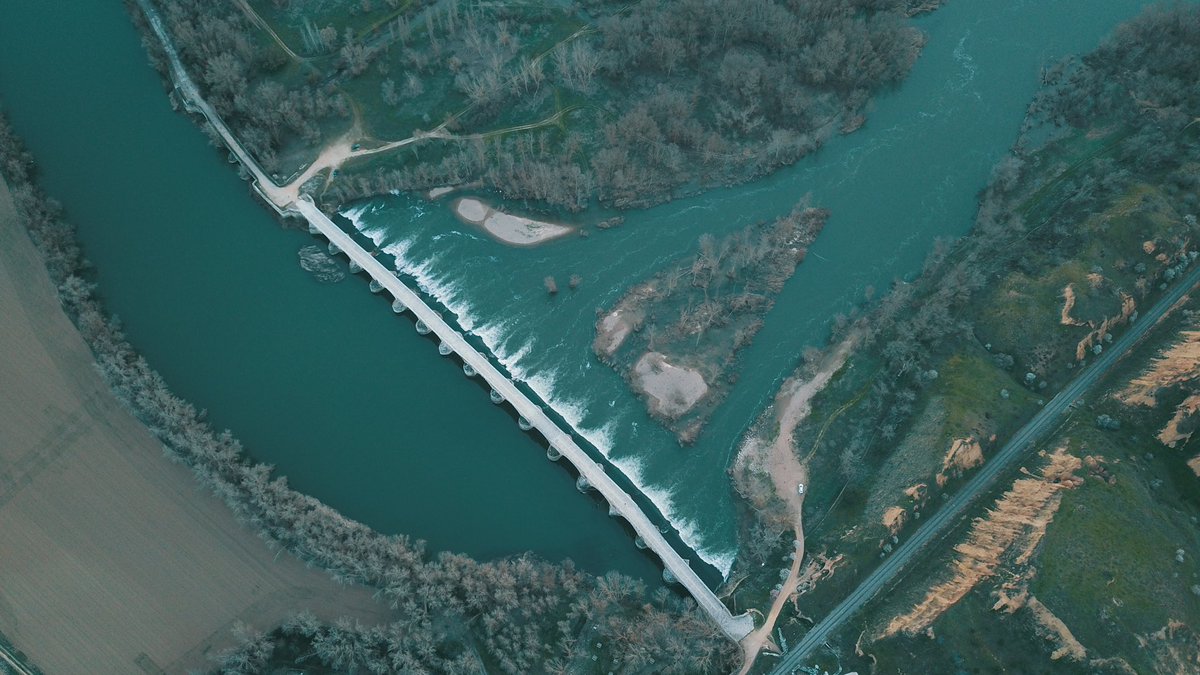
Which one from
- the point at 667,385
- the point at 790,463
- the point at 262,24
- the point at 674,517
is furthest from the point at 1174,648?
the point at 262,24

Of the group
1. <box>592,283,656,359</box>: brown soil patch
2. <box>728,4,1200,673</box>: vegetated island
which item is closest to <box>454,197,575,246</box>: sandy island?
<box>592,283,656,359</box>: brown soil patch

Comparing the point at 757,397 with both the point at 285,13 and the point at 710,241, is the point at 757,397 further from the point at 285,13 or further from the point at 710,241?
the point at 285,13

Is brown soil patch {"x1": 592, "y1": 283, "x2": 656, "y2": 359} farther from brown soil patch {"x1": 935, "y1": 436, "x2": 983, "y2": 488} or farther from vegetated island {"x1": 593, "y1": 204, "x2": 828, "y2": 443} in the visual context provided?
brown soil patch {"x1": 935, "y1": 436, "x2": 983, "y2": 488}

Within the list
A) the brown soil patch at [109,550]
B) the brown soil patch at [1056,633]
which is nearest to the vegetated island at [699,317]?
the brown soil patch at [1056,633]

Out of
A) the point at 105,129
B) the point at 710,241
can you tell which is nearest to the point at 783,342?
the point at 710,241

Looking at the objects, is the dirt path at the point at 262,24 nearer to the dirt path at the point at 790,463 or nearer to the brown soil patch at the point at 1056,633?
the dirt path at the point at 790,463
